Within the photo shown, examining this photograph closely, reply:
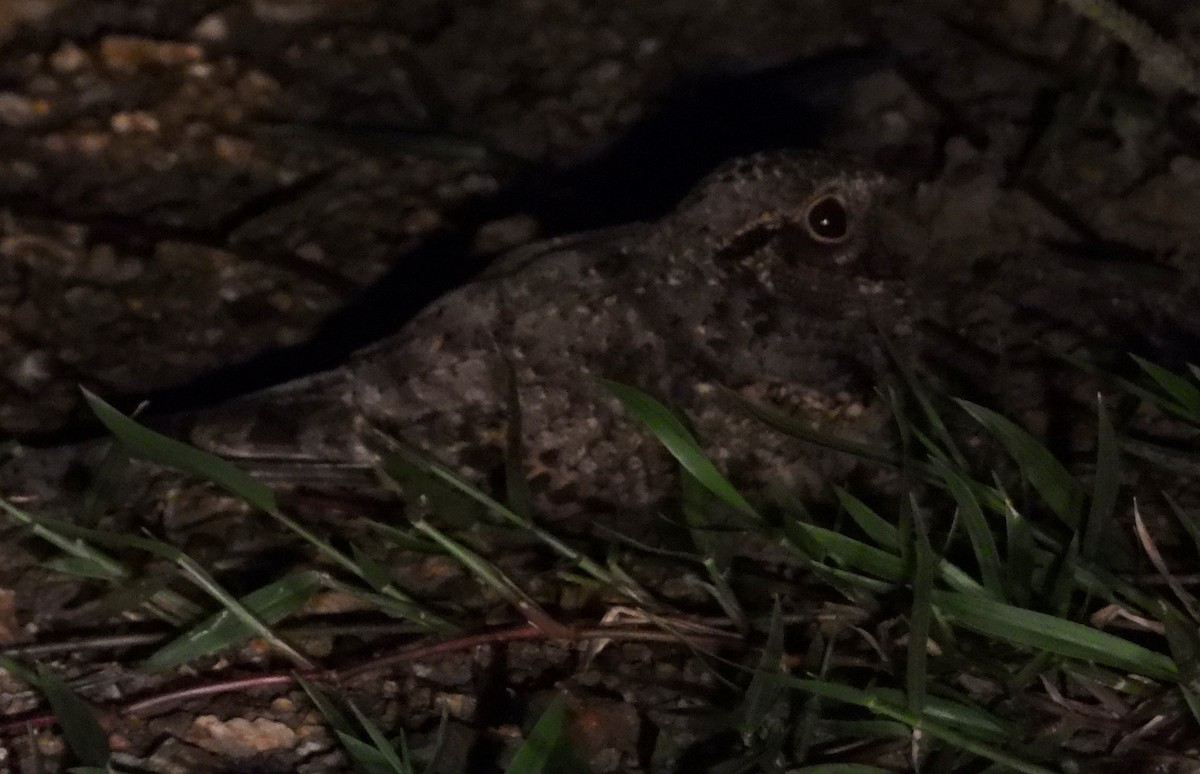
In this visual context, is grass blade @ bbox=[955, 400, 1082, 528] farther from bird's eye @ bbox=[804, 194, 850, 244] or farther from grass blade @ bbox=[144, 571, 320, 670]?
grass blade @ bbox=[144, 571, 320, 670]

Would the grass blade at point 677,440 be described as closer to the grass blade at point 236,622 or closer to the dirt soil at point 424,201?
the dirt soil at point 424,201

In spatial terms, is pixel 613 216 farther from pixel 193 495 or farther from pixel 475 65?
pixel 193 495

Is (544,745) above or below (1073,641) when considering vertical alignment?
below

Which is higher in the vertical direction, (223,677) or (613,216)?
(613,216)

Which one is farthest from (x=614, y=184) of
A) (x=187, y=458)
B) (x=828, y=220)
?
(x=187, y=458)

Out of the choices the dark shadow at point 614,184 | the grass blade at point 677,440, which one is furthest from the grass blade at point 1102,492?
the dark shadow at point 614,184

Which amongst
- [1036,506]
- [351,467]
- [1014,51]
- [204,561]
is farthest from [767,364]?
[1014,51]

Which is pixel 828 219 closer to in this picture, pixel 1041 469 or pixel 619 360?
pixel 619 360
